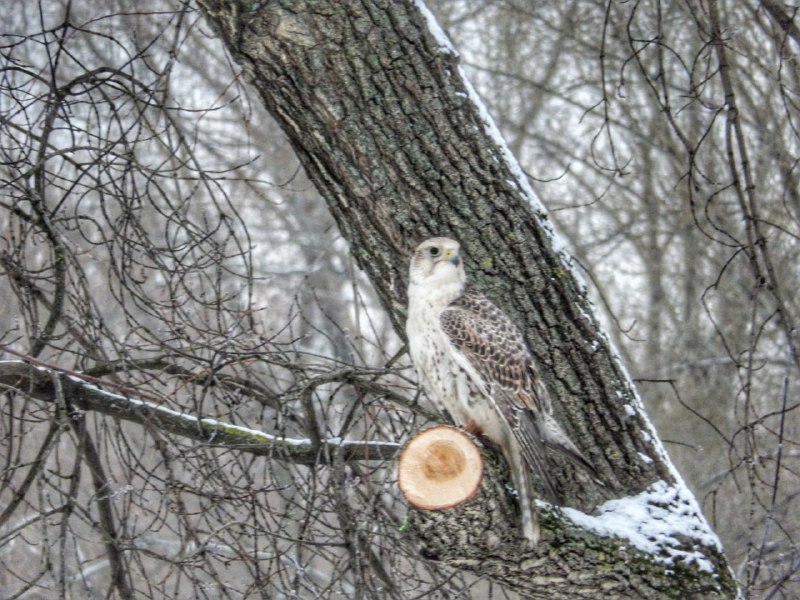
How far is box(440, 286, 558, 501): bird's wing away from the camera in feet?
12.0

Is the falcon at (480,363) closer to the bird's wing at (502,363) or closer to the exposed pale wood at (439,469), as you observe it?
the bird's wing at (502,363)

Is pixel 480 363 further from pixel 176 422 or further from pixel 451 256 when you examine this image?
pixel 176 422

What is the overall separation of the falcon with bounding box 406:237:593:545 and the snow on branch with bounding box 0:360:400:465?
336mm

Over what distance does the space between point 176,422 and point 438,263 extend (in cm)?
115

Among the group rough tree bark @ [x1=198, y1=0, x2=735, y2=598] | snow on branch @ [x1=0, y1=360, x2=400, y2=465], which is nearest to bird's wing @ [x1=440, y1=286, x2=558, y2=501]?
rough tree bark @ [x1=198, y1=0, x2=735, y2=598]

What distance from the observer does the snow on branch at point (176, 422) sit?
398 centimetres

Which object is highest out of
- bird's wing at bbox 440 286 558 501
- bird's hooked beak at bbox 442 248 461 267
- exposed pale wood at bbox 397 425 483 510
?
bird's hooked beak at bbox 442 248 461 267

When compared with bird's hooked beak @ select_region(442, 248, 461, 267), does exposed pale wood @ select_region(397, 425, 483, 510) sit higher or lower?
lower

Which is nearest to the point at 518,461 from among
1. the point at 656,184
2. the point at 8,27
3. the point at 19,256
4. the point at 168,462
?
the point at 168,462

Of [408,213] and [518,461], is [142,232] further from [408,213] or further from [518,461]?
[518,461]

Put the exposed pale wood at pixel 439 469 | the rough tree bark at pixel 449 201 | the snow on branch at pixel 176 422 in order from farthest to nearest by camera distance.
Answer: the snow on branch at pixel 176 422, the rough tree bark at pixel 449 201, the exposed pale wood at pixel 439 469

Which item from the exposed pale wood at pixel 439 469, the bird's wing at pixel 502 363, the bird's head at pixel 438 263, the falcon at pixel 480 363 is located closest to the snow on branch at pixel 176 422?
the falcon at pixel 480 363

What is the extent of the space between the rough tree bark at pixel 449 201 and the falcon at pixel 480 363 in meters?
0.10

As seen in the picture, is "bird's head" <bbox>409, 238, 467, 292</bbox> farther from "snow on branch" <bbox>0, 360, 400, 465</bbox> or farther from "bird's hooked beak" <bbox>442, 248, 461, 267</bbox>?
"snow on branch" <bbox>0, 360, 400, 465</bbox>
